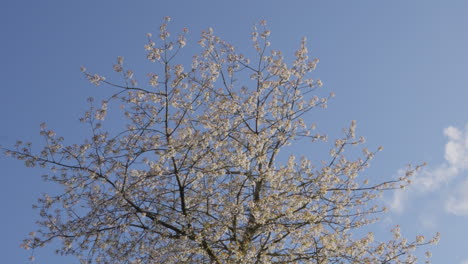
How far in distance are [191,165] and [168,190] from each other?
3.66 ft

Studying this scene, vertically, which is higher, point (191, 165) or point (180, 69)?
point (180, 69)

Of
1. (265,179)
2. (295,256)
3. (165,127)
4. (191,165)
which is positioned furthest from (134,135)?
(295,256)

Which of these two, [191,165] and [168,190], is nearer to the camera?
[191,165]

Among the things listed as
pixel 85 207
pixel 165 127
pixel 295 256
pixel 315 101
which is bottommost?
pixel 295 256

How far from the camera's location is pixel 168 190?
447 inches

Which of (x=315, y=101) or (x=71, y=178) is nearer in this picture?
(x=71, y=178)

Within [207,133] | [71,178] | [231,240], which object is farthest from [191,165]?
[71,178]

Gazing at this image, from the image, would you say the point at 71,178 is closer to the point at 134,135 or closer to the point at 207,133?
the point at 134,135

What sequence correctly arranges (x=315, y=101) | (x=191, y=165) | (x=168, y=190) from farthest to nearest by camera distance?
(x=315, y=101) → (x=168, y=190) → (x=191, y=165)

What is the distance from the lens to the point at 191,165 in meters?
10.6

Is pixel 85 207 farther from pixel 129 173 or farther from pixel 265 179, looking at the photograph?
pixel 265 179

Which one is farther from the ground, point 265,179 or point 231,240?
point 265,179

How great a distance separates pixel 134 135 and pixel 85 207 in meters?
1.87

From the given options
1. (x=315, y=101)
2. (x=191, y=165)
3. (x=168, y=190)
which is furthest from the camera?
(x=315, y=101)
